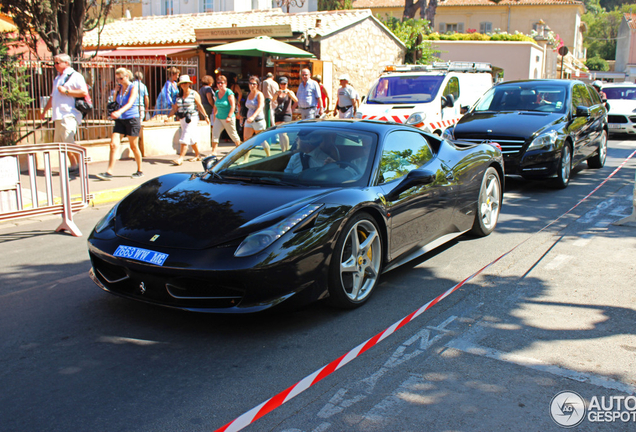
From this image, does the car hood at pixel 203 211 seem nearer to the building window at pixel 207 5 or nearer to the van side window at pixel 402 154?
the van side window at pixel 402 154

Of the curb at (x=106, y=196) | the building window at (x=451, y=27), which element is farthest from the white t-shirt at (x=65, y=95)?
the building window at (x=451, y=27)

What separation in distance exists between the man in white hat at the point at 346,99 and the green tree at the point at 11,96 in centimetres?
665

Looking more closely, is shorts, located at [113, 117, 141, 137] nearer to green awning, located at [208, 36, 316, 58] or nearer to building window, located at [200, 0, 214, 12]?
green awning, located at [208, 36, 316, 58]

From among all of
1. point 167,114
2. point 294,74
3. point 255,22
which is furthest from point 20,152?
point 255,22

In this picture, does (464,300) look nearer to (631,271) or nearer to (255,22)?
(631,271)

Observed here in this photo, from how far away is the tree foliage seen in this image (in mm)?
12000

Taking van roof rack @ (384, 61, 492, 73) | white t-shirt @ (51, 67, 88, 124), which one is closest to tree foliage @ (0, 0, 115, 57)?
white t-shirt @ (51, 67, 88, 124)

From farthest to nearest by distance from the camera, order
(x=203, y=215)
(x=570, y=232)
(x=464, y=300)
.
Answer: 1. (x=570, y=232)
2. (x=464, y=300)
3. (x=203, y=215)

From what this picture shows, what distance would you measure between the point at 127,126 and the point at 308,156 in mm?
6008

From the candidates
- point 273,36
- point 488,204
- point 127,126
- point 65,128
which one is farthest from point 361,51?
point 488,204

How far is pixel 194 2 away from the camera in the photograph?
133 feet

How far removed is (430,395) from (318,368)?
2.21 ft

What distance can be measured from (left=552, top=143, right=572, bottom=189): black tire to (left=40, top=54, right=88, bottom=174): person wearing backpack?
7.57 metres

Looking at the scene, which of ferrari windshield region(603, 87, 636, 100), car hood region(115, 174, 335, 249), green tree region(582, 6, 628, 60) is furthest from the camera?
green tree region(582, 6, 628, 60)
